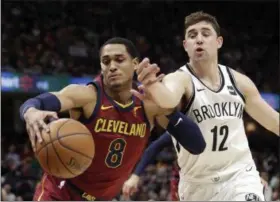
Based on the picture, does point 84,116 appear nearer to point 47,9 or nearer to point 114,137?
point 114,137

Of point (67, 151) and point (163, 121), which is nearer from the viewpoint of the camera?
point (67, 151)

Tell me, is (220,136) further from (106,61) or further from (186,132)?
(106,61)

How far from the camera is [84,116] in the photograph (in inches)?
158

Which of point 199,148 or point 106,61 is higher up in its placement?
point 106,61

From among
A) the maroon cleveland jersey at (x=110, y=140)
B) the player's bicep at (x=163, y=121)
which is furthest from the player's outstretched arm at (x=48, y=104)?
the player's bicep at (x=163, y=121)

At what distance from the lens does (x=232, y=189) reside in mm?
4223

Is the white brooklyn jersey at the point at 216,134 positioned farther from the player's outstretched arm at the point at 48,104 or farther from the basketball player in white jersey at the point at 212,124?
the player's outstretched arm at the point at 48,104

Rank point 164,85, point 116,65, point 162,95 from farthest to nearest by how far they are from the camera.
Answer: point 116,65 < point 164,85 < point 162,95

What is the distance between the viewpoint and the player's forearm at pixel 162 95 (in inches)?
133

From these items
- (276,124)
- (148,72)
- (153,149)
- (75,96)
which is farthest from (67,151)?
(276,124)

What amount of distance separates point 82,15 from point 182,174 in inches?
518

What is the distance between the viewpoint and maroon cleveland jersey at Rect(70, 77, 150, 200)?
13.2 feet

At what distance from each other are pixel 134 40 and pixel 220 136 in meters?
12.8

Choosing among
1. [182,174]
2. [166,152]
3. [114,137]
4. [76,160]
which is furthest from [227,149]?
[166,152]
